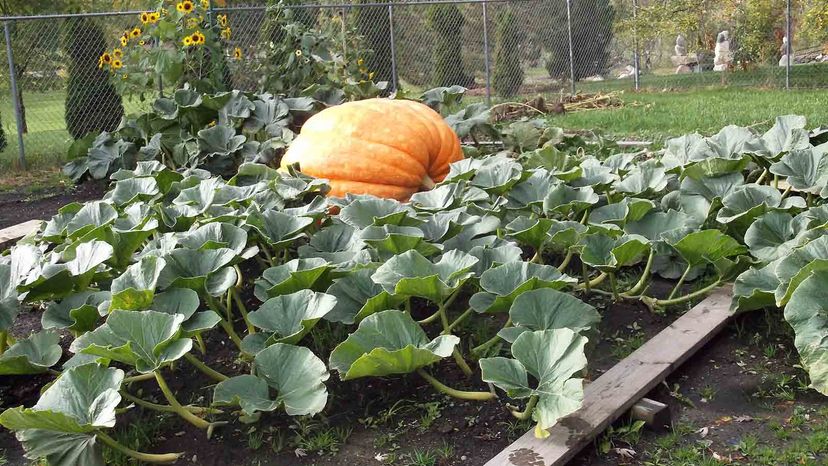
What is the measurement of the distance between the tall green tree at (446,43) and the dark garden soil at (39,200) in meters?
8.52

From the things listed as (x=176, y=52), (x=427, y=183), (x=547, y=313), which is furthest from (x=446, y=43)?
(x=547, y=313)

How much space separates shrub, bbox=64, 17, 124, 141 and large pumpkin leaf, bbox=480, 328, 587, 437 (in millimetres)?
7697

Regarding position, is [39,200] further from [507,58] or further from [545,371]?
[507,58]

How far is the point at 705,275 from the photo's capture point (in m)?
3.02

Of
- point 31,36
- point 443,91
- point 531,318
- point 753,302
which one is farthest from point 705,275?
point 31,36

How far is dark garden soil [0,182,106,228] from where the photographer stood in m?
5.01

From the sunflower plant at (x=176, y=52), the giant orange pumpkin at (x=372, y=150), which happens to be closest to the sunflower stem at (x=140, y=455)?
the giant orange pumpkin at (x=372, y=150)

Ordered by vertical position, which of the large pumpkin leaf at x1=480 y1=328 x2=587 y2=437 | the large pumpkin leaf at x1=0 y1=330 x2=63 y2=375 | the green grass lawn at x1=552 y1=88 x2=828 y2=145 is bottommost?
the green grass lawn at x1=552 y1=88 x2=828 y2=145

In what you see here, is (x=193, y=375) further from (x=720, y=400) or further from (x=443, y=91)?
(x=443, y=91)

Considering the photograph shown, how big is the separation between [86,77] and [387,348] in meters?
7.99

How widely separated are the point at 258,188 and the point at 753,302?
1.86m

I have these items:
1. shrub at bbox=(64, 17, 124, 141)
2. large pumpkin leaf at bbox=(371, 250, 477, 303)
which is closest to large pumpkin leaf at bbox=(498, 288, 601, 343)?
large pumpkin leaf at bbox=(371, 250, 477, 303)

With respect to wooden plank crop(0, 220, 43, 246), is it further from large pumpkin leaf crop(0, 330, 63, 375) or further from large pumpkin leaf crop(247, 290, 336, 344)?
large pumpkin leaf crop(247, 290, 336, 344)

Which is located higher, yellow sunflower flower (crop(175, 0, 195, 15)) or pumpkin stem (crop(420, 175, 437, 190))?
yellow sunflower flower (crop(175, 0, 195, 15))
